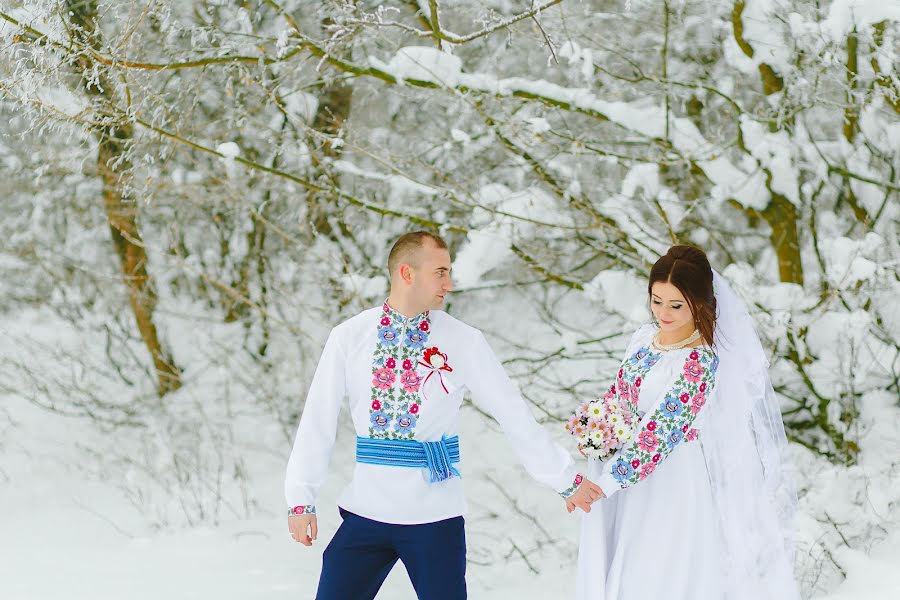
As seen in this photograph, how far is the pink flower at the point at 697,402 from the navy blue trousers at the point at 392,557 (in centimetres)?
76

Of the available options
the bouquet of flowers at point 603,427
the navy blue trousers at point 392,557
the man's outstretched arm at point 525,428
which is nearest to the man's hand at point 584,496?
the man's outstretched arm at point 525,428

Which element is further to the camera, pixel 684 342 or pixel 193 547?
pixel 193 547

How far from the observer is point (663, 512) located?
3.16 metres

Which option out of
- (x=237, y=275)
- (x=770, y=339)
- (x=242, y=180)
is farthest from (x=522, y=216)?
(x=237, y=275)

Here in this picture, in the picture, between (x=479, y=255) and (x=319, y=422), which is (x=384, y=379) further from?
(x=479, y=255)

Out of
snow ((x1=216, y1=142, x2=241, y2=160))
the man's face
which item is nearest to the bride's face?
Result: the man's face

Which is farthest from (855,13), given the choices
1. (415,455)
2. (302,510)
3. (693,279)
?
(302,510)

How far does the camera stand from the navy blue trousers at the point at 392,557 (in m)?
2.97

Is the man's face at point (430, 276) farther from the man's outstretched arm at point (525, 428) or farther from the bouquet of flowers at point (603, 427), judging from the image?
the bouquet of flowers at point (603, 427)

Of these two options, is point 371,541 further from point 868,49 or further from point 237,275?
point 237,275

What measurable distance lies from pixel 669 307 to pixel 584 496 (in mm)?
605

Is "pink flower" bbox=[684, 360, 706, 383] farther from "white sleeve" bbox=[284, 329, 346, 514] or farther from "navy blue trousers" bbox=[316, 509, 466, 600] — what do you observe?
"white sleeve" bbox=[284, 329, 346, 514]

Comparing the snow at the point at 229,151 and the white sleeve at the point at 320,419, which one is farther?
the snow at the point at 229,151

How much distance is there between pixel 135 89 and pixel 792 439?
13.5 feet
